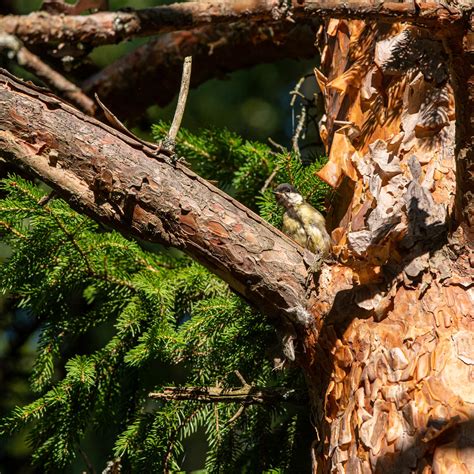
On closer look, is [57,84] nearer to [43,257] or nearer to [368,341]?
[43,257]

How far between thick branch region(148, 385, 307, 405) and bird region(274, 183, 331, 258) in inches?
17.1

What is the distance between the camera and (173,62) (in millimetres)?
3391

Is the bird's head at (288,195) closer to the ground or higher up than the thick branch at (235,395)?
higher up

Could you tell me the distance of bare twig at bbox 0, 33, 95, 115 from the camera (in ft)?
9.53

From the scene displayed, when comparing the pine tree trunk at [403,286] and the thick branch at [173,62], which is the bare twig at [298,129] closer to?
the pine tree trunk at [403,286]

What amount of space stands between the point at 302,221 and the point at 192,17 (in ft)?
2.48

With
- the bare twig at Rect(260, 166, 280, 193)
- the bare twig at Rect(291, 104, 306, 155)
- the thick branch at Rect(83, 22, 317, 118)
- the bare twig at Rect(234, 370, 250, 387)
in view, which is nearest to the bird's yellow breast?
the bare twig at Rect(260, 166, 280, 193)

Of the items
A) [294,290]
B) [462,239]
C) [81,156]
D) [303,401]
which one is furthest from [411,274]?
[81,156]

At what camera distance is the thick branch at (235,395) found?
1.94 meters

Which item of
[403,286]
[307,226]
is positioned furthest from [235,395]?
[403,286]

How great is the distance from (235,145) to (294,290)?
3.38 feet

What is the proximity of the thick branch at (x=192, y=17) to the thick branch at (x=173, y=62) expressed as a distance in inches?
16.4

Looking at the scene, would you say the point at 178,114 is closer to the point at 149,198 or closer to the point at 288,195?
the point at 149,198

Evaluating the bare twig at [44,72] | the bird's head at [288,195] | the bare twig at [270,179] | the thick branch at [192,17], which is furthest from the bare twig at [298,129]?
the bare twig at [44,72]
